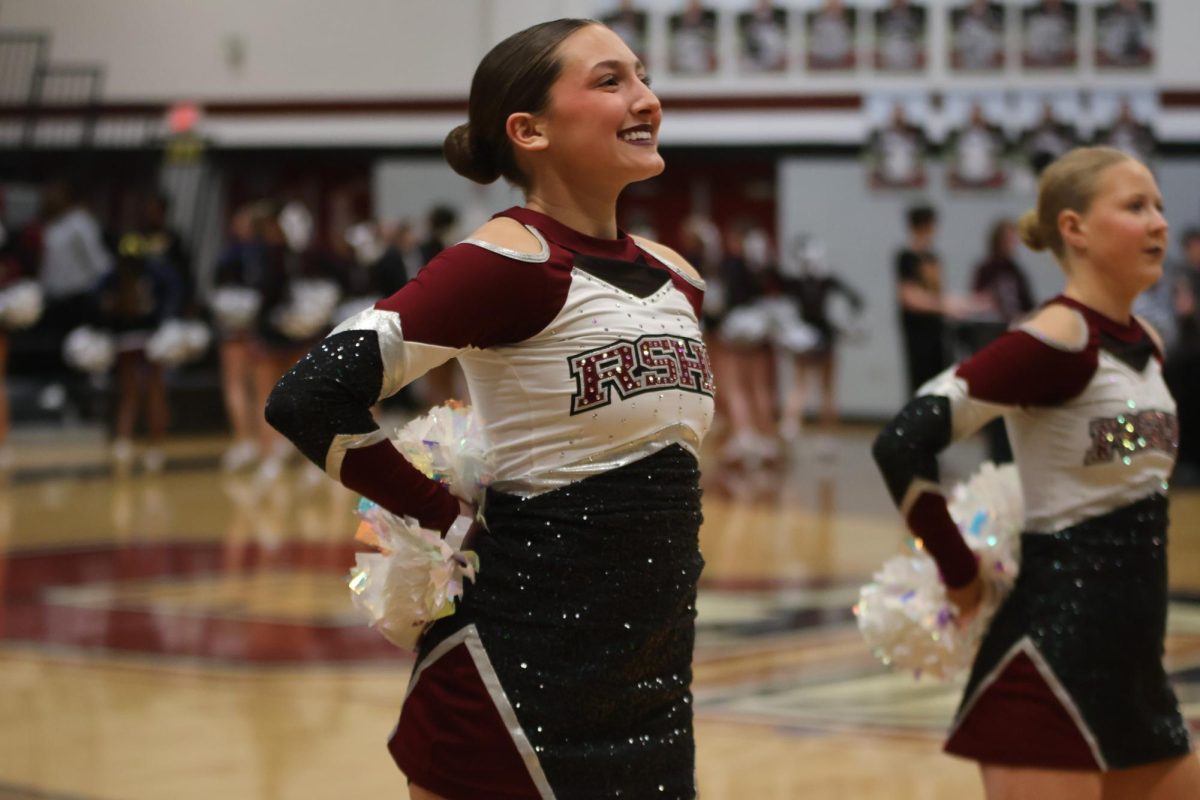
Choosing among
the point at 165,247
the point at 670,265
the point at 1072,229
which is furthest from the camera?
the point at 165,247

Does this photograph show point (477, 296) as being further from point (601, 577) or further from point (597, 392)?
point (601, 577)

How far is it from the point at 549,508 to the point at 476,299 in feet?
0.83

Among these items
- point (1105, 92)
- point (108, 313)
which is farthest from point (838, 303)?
point (108, 313)

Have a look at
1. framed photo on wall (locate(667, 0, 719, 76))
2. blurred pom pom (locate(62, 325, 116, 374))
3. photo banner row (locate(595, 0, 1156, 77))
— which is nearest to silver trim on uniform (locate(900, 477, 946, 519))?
blurred pom pom (locate(62, 325, 116, 374))

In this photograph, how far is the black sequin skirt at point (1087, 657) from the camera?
2359mm

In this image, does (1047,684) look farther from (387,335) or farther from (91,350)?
(91,350)

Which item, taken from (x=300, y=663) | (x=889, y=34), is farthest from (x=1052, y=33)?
(x=300, y=663)

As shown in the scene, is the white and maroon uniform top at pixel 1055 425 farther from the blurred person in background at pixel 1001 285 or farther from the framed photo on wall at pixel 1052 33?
the framed photo on wall at pixel 1052 33

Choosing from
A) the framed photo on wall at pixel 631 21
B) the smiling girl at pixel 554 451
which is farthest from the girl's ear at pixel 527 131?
the framed photo on wall at pixel 631 21

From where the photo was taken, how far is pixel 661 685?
1924 millimetres

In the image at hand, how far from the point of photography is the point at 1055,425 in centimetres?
247

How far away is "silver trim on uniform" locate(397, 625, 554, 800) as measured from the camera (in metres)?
1.86

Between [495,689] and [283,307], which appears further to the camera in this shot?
[283,307]

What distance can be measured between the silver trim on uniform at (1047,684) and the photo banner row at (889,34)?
1353 centimetres
